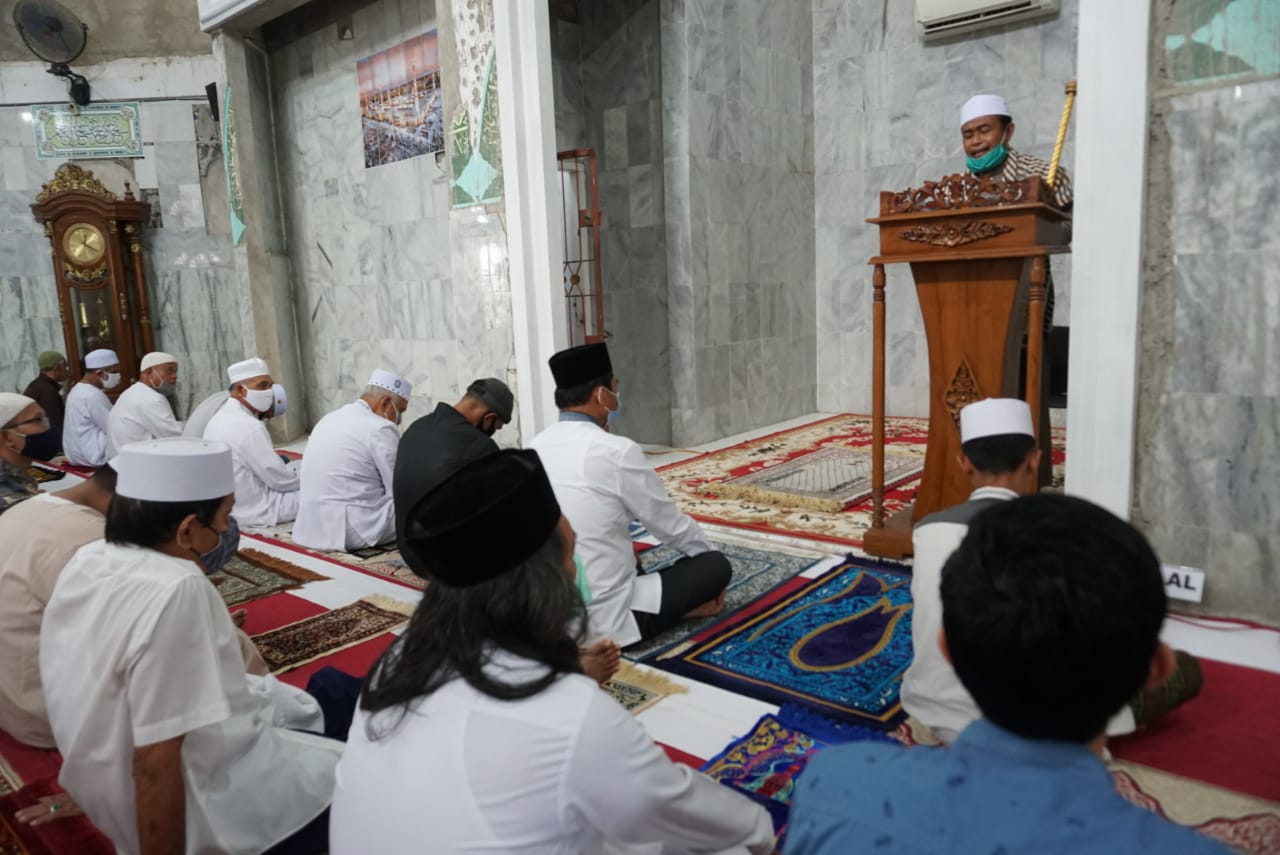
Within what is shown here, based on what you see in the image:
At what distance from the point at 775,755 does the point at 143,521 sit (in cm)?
145

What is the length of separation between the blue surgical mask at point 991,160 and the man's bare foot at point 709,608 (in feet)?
6.41

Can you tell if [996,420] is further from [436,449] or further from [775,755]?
[436,449]

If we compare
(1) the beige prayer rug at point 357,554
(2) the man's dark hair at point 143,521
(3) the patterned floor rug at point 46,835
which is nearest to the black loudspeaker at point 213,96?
(1) the beige prayer rug at point 357,554

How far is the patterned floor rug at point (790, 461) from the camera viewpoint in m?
4.14

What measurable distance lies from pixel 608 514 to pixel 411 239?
4.93m

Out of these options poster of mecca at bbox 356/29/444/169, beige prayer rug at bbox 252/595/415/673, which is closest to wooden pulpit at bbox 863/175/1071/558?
beige prayer rug at bbox 252/595/415/673

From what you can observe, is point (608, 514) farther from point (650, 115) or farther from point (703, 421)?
point (650, 115)

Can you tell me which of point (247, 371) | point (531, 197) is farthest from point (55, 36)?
point (531, 197)

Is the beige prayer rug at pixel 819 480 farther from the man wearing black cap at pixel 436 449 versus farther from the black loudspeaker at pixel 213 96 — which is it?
the black loudspeaker at pixel 213 96

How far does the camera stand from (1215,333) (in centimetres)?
269

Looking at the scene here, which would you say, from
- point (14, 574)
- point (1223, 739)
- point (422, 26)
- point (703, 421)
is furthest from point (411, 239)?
point (1223, 739)

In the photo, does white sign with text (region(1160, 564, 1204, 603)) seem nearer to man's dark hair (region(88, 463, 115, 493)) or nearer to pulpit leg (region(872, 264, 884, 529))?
pulpit leg (region(872, 264, 884, 529))

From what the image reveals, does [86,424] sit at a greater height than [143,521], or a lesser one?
lesser

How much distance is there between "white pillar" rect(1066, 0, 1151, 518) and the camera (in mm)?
2703
